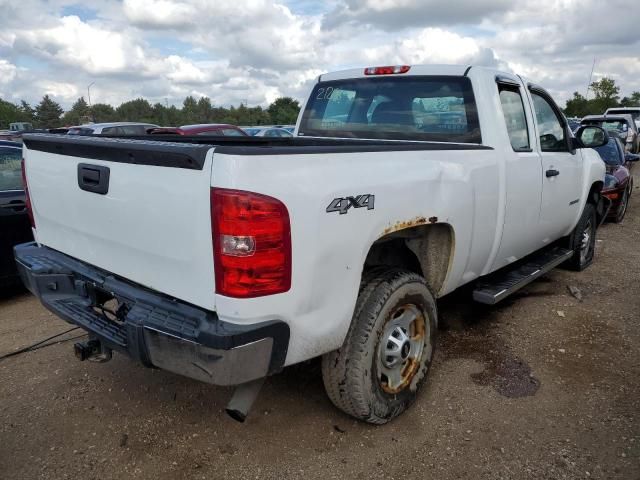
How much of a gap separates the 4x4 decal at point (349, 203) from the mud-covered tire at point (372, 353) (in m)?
0.52

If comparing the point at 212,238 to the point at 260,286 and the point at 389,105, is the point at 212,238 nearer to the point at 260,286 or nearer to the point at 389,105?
the point at 260,286

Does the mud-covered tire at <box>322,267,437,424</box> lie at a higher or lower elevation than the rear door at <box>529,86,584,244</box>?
lower

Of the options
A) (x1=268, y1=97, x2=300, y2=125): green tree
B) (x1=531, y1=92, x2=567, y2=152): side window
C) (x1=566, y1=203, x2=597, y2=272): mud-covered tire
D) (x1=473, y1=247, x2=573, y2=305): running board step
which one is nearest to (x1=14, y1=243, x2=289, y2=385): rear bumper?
(x1=473, y1=247, x2=573, y2=305): running board step

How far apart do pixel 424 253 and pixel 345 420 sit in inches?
43.6

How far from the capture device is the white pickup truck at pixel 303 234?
2.11m

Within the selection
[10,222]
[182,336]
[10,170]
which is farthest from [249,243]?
[10,170]

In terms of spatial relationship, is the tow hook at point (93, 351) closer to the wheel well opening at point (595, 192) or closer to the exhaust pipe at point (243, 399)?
the exhaust pipe at point (243, 399)

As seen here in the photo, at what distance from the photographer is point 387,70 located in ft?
13.5

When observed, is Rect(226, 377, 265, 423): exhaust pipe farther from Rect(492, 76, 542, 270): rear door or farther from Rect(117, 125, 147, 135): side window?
Rect(117, 125, 147, 135): side window

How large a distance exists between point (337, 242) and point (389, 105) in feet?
6.81

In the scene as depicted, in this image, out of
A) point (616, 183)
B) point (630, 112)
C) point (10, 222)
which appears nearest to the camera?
point (10, 222)

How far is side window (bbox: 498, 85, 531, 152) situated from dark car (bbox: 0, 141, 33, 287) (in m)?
4.34

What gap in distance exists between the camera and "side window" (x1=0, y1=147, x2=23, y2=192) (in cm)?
508

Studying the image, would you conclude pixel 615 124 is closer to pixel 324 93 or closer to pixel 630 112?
pixel 630 112
